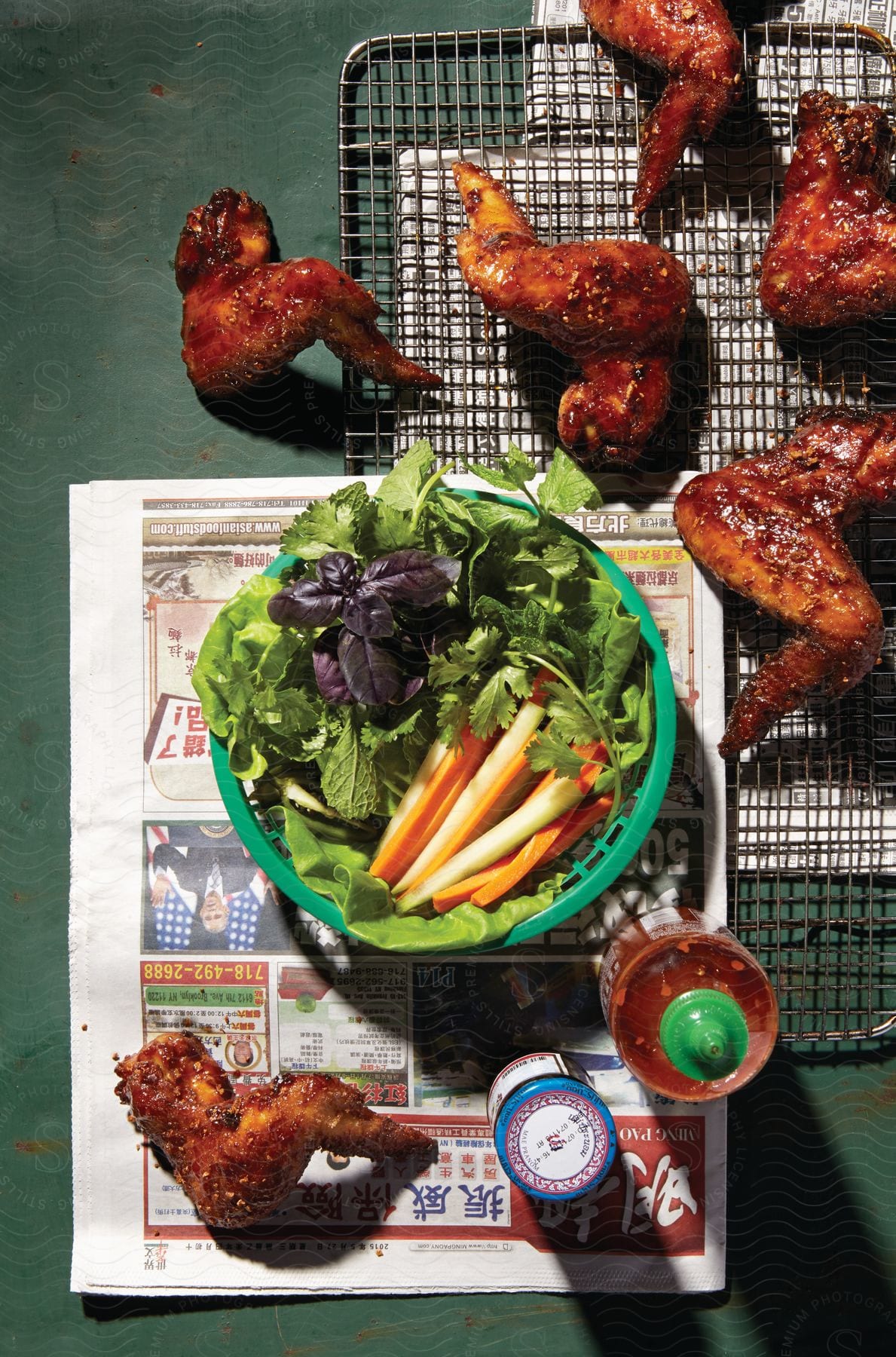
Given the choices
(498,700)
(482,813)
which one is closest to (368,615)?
(498,700)

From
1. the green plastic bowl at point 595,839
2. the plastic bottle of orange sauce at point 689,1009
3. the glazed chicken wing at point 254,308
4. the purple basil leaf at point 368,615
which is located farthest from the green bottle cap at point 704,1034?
the glazed chicken wing at point 254,308

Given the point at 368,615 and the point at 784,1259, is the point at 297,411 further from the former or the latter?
the point at 784,1259

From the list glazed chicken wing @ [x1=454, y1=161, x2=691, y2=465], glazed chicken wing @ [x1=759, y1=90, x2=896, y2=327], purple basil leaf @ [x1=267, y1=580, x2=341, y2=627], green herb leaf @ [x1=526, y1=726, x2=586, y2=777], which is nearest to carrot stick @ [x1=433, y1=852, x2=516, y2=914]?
green herb leaf @ [x1=526, y1=726, x2=586, y2=777]

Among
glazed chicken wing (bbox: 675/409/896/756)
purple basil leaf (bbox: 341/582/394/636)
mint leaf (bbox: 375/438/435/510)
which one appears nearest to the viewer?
purple basil leaf (bbox: 341/582/394/636)

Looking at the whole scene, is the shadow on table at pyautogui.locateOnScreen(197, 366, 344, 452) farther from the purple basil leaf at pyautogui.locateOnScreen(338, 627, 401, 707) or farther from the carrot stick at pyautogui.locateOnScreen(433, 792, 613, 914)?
the carrot stick at pyautogui.locateOnScreen(433, 792, 613, 914)

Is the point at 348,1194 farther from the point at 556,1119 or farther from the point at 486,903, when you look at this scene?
the point at 486,903

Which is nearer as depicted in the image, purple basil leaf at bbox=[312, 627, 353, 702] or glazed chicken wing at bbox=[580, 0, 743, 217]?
purple basil leaf at bbox=[312, 627, 353, 702]
